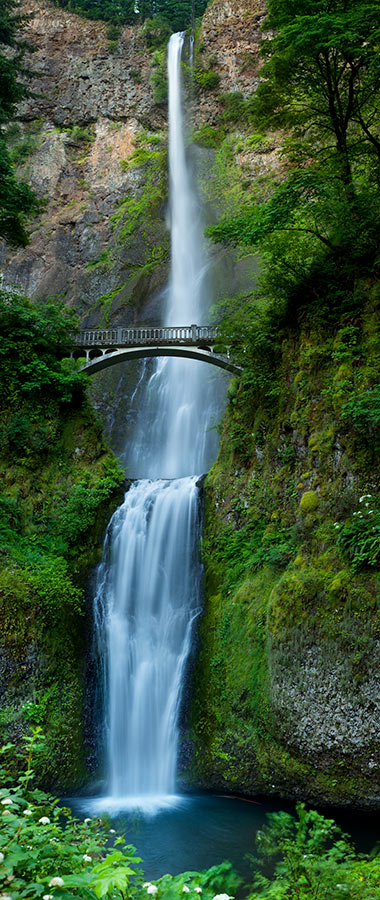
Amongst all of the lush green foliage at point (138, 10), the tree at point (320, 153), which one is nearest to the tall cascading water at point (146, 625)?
the tree at point (320, 153)

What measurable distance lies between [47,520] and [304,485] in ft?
22.7

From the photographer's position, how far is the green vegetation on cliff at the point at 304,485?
8.95 meters

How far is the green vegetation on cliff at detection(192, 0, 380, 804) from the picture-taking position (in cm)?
895

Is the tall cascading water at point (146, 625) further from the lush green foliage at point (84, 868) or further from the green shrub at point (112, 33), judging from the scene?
the green shrub at point (112, 33)

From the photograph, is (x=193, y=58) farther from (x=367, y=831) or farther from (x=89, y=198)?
(x=367, y=831)

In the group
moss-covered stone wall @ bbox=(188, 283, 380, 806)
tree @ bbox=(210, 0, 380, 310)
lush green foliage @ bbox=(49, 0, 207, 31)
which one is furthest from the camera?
lush green foliage @ bbox=(49, 0, 207, 31)

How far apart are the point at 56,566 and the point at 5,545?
127cm

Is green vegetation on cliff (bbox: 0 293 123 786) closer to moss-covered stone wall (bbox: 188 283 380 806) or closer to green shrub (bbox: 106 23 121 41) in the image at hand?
moss-covered stone wall (bbox: 188 283 380 806)

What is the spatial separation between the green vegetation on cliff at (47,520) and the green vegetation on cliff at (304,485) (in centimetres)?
283

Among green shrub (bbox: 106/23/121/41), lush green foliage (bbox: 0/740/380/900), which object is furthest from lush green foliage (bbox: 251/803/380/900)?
green shrub (bbox: 106/23/121/41)

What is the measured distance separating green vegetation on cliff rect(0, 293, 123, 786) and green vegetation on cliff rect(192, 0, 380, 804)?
2.83 metres

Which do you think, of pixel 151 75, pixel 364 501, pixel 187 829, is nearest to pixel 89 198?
pixel 151 75

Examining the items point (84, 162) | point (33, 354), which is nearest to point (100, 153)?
point (84, 162)

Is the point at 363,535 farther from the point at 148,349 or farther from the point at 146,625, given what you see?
the point at 148,349
